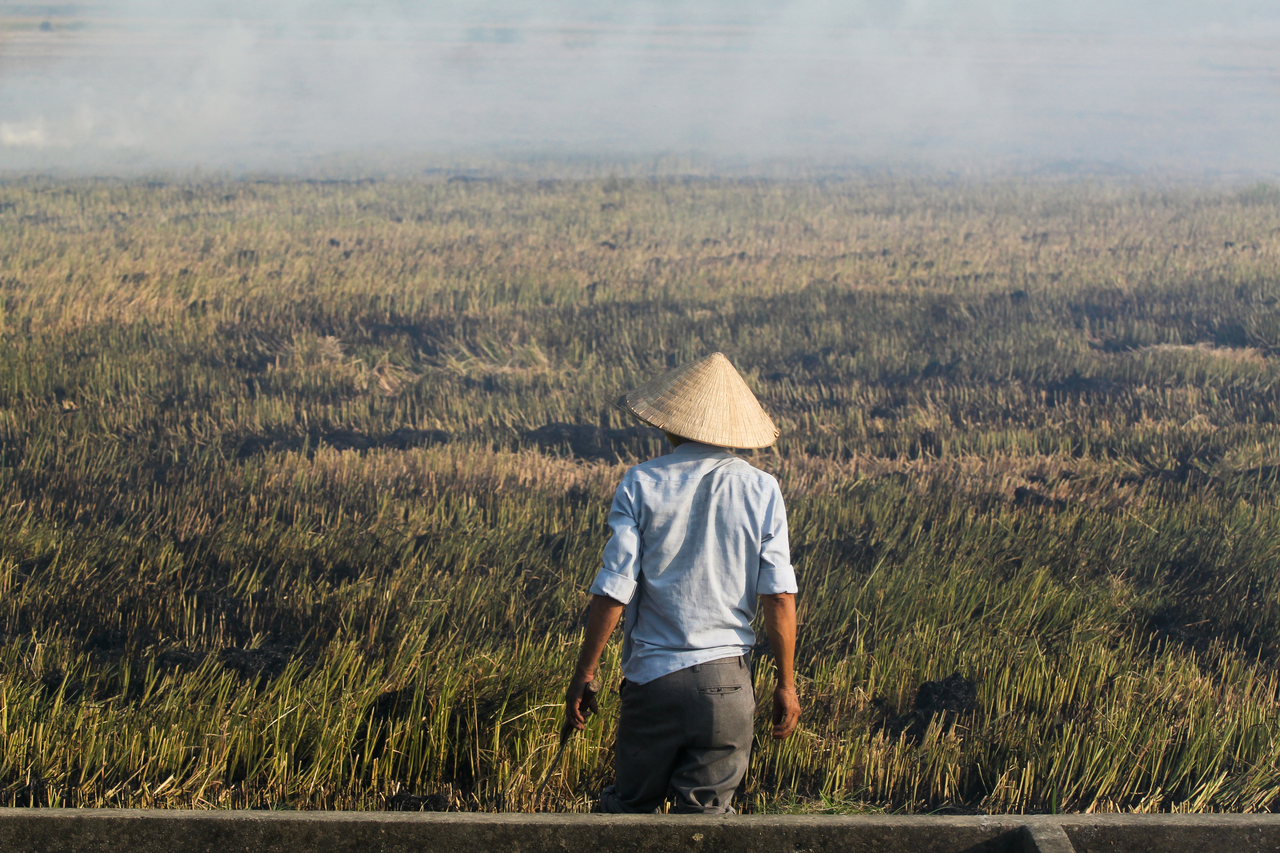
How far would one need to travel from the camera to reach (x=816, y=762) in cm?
357

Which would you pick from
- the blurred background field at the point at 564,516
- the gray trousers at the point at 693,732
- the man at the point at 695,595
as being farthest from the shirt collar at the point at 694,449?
the blurred background field at the point at 564,516

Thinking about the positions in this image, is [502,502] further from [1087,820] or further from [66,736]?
[1087,820]

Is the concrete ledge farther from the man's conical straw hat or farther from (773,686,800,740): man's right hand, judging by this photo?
the man's conical straw hat

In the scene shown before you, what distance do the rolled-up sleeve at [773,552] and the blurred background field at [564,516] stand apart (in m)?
0.99

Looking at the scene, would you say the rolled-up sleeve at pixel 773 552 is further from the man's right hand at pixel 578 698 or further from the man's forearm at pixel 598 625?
the man's right hand at pixel 578 698

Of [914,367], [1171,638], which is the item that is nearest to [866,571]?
[1171,638]

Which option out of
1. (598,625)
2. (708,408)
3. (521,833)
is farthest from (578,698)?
(708,408)

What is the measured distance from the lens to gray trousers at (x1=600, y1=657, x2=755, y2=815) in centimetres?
262

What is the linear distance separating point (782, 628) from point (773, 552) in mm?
196

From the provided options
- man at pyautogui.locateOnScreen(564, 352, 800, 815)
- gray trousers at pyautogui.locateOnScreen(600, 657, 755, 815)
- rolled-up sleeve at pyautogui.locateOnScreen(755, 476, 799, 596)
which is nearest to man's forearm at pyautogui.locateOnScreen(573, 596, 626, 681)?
man at pyautogui.locateOnScreen(564, 352, 800, 815)

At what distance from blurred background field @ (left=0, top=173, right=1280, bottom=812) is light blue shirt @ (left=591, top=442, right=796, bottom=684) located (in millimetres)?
900

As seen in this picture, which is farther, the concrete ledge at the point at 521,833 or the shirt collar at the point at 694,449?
the shirt collar at the point at 694,449

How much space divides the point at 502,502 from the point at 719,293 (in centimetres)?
771

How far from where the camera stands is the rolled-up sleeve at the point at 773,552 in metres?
2.67
